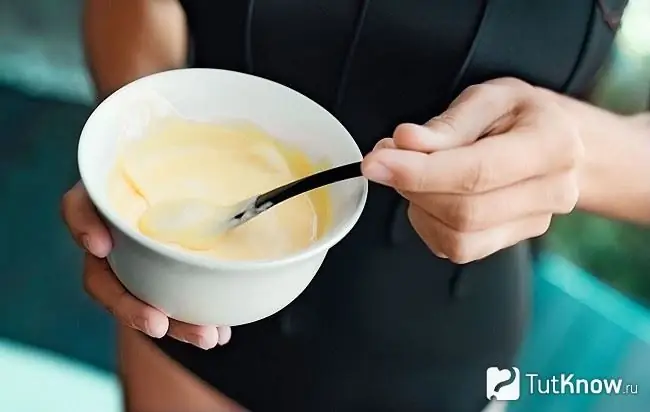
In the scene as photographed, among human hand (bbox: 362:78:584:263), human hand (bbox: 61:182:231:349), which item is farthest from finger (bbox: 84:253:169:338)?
human hand (bbox: 362:78:584:263)

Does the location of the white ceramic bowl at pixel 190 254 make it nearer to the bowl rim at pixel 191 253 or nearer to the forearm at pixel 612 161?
the bowl rim at pixel 191 253

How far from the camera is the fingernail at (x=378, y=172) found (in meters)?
0.27

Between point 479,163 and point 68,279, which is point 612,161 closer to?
point 479,163

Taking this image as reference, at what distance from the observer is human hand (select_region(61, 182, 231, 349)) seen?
30cm

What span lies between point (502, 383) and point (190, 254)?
24 cm

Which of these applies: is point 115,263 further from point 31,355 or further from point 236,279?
point 31,355

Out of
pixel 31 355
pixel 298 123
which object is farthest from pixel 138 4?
pixel 31 355

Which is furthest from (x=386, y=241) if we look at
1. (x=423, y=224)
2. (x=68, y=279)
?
(x=68, y=279)

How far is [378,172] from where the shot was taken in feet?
0.88

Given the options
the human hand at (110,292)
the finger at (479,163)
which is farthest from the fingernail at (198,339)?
the finger at (479,163)

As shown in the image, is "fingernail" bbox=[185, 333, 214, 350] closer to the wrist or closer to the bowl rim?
the bowl rim

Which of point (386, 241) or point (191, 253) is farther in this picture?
point (386, 241)

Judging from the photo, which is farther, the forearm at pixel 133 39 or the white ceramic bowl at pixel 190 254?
the forearm at pixel 133 39

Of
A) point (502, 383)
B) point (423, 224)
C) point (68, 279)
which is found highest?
point (423, 224)
